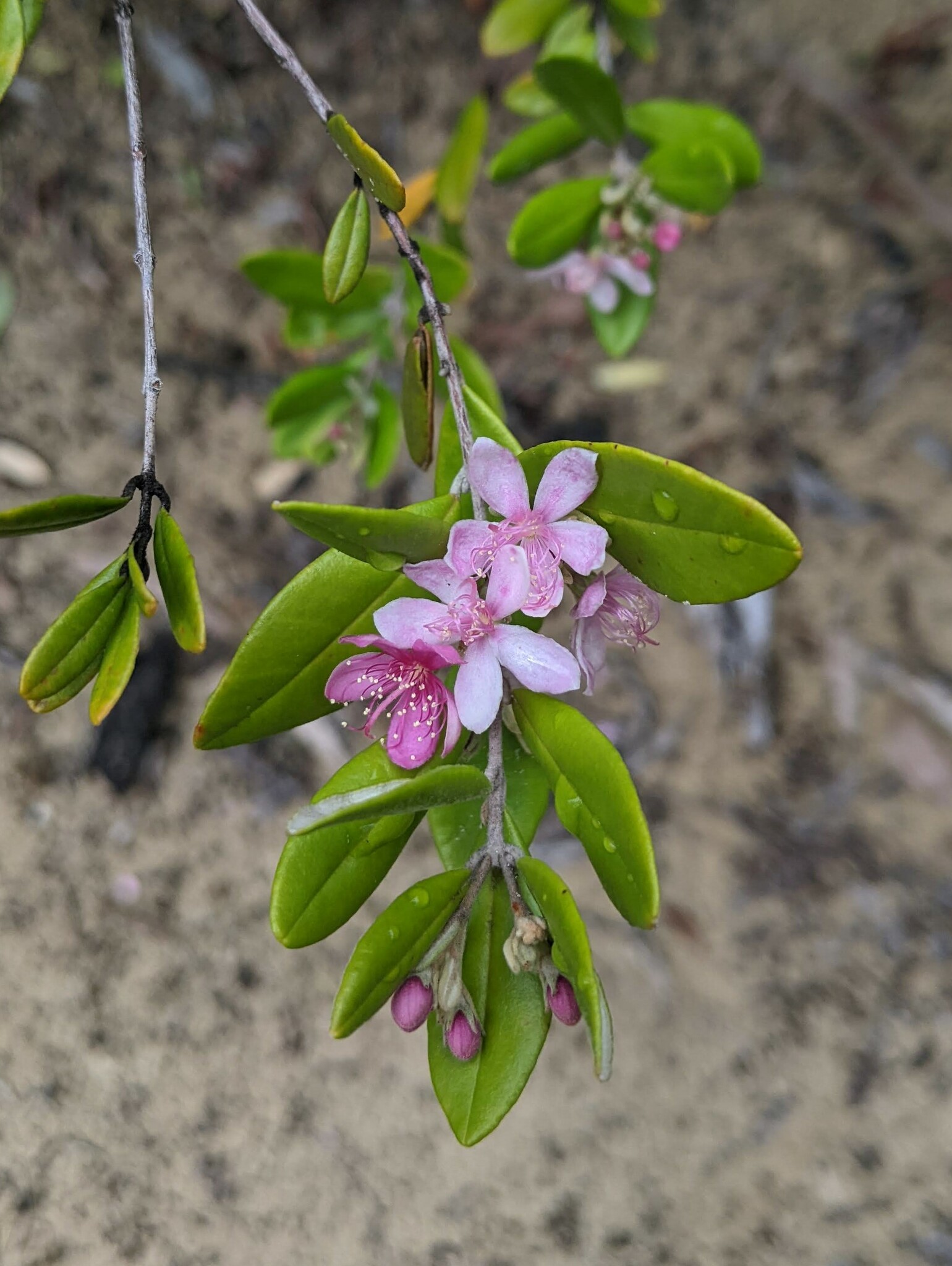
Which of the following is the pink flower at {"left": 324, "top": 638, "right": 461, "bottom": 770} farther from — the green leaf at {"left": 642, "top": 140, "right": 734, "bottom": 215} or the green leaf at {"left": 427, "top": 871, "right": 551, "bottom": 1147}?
the green leaf at {"left": 642, "top": 140, "right": 734, "bottom": 215}

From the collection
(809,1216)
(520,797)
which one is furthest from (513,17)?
(809,1216)

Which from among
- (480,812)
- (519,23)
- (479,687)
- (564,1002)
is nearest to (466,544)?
(479,687)

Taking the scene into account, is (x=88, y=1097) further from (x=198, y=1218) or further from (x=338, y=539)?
(x=338, y=539)

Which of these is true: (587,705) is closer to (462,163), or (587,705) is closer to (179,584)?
(462,163)

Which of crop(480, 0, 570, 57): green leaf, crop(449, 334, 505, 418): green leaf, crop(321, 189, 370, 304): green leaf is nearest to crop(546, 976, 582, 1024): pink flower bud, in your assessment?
crop(321, 189, 370, 304): green leaf

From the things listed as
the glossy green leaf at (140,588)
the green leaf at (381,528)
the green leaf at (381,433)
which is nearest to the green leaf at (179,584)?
the glossy green leaf at (140,588)

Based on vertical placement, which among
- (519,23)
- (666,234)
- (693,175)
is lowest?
(666,234)
